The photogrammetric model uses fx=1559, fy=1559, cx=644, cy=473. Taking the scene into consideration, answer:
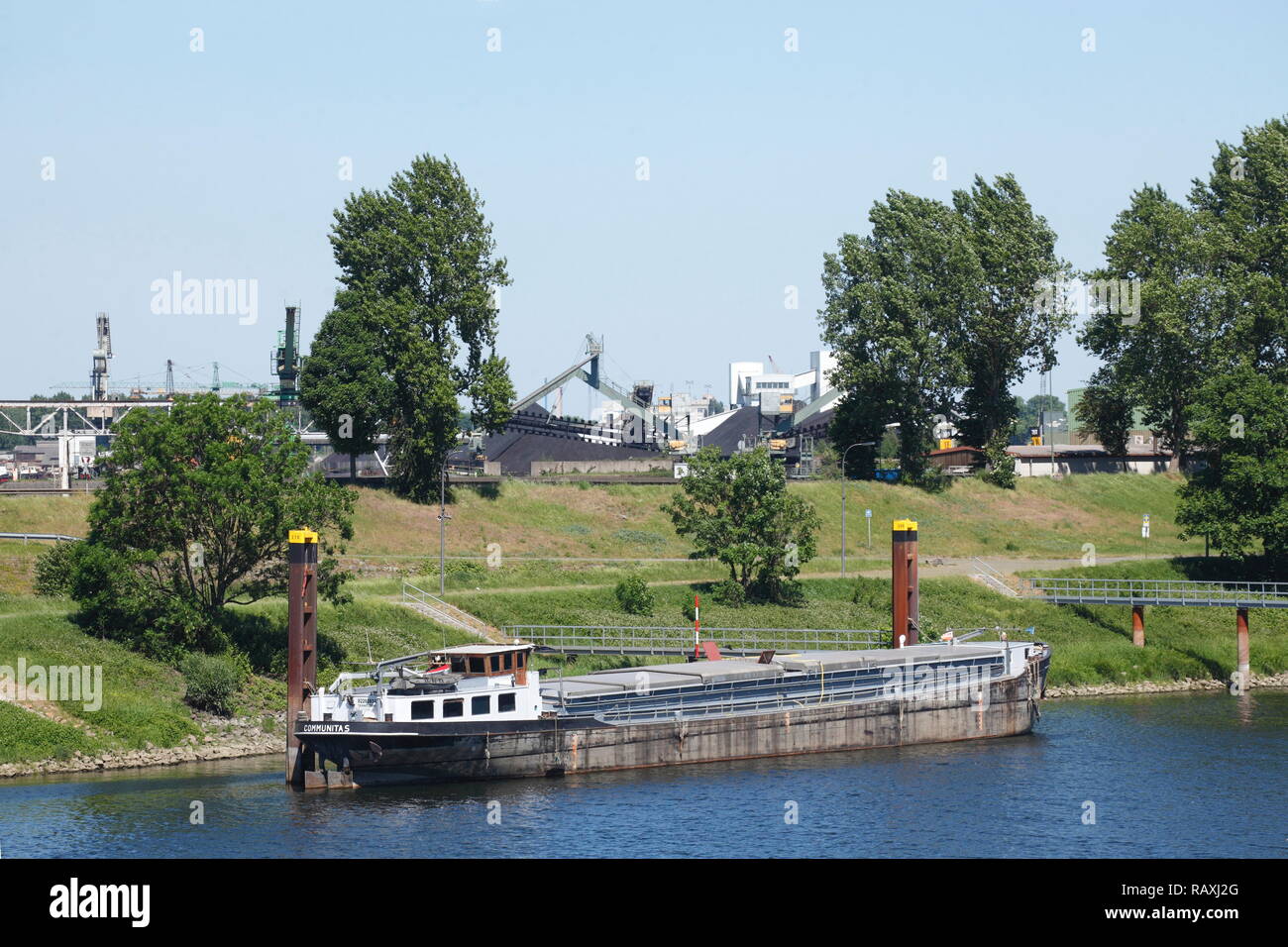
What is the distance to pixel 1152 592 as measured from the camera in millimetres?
112375

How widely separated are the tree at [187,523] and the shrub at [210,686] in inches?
107

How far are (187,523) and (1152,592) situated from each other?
68619 millimetres

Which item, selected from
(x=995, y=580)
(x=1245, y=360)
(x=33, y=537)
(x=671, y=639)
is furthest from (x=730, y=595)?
(x=1245, y=360)

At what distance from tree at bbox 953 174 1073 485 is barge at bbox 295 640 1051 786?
60949 millimetres

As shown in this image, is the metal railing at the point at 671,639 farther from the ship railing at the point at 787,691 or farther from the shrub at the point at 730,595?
the ship railing at the point at 787,691

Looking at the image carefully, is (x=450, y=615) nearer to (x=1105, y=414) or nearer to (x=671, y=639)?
(x=671, y=639)

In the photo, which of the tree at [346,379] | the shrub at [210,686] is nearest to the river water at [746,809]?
the shrub at [210,686]

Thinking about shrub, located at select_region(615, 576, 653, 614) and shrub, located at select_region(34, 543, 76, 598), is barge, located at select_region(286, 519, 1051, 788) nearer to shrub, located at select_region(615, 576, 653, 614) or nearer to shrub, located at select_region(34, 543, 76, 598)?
shrub, located at select_region(615, 576, 653, 614)

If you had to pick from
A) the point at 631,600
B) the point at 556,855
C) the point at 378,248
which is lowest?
the point at 556,855

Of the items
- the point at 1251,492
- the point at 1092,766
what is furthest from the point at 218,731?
the point at 1251,492

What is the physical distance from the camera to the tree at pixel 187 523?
3095 inches

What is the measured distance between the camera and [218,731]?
245 feet
